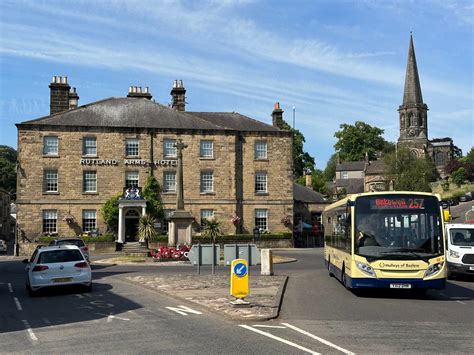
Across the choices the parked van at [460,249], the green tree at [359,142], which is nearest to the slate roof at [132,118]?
the parked van at [460,249]

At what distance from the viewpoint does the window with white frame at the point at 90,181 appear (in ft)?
156

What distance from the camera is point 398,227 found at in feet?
51.6

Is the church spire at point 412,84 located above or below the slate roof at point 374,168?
above

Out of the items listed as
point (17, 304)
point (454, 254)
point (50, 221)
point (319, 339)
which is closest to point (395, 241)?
point (319, 339)

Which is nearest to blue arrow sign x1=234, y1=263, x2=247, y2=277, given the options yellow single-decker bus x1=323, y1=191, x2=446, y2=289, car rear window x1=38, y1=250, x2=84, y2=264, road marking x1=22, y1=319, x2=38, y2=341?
yellow single-decker bus x1=323, y1=191, x2=446, y2=289

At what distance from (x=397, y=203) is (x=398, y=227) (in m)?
0.70

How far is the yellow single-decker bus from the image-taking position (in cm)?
1527

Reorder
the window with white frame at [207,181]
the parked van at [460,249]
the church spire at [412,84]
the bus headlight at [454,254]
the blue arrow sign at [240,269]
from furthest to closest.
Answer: the church spire at [412,84], the window with white frame at [207,181], the bus headlight at [454,254], the parked van at [460,249], the blue arrow sign at [240,269]

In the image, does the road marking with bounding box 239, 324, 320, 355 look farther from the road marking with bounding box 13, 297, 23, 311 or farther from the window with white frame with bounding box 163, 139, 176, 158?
the window with white frame with bounding box 163, 139, 176, 158

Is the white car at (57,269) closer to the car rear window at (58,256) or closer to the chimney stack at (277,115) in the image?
the car rear window at (58,256)

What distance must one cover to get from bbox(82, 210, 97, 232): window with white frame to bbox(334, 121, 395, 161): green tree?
2791 inches

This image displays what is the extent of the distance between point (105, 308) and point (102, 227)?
33934 mm

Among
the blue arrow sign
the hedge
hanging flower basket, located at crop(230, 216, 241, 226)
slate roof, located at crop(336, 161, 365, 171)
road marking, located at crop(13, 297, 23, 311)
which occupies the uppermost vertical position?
slate roof, located at crop(336, 161, 365, 171)

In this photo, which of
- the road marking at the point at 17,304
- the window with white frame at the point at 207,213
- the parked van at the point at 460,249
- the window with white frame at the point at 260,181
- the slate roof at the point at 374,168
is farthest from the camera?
the slate roof at the point at 374,168
